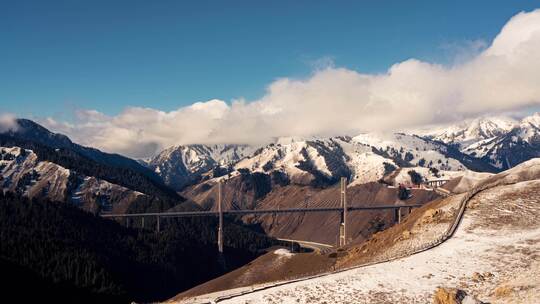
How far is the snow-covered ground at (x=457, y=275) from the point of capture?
4716cm

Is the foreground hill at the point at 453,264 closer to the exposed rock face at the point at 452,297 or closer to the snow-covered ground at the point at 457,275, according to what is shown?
the snow-covered ground at the point at 457,275

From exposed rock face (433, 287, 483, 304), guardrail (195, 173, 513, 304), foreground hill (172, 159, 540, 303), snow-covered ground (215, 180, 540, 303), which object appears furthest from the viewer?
guardrail (195, 173, 513, 304)

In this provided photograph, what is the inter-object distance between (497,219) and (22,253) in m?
186

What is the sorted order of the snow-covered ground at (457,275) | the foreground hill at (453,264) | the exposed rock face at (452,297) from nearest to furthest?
the exposed rock face at (452,297) < the snow-covered ground at (457,275) < the foreground hill at (453,264)

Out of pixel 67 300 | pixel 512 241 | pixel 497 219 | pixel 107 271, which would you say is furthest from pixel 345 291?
pixel 107 271

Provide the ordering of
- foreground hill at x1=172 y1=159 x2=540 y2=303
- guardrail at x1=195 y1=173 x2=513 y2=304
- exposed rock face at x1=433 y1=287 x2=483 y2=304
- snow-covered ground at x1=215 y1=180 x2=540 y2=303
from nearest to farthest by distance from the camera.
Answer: exposed rock face at x1=433 y1=287 x2=483 y2=304
snow-covered ground at x1=215 y1=180 x2=540 y2=303
foreground hill at x1=172 y1=159 x2=540 y2=303
guardrail at x1=195 y1=173 x2=513 y2=304

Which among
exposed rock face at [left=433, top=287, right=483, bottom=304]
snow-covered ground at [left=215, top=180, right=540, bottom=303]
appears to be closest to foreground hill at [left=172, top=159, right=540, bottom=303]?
snow-covered ground at [left=215, top=180, right=540, bottom=303]

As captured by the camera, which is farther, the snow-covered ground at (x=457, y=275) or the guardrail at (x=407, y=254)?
the guardrail at (x=407, y=254)

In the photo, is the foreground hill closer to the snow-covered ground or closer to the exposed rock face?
the snow-covered ground

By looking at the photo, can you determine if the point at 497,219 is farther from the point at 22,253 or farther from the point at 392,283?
the point at 22,253

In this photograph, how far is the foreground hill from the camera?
4747cm

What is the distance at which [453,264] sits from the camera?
5650 centimetres

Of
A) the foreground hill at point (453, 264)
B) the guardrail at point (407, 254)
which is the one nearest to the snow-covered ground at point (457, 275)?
the foreground hill at point (453, 264)

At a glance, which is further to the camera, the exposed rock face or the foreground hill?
the foreground hill
